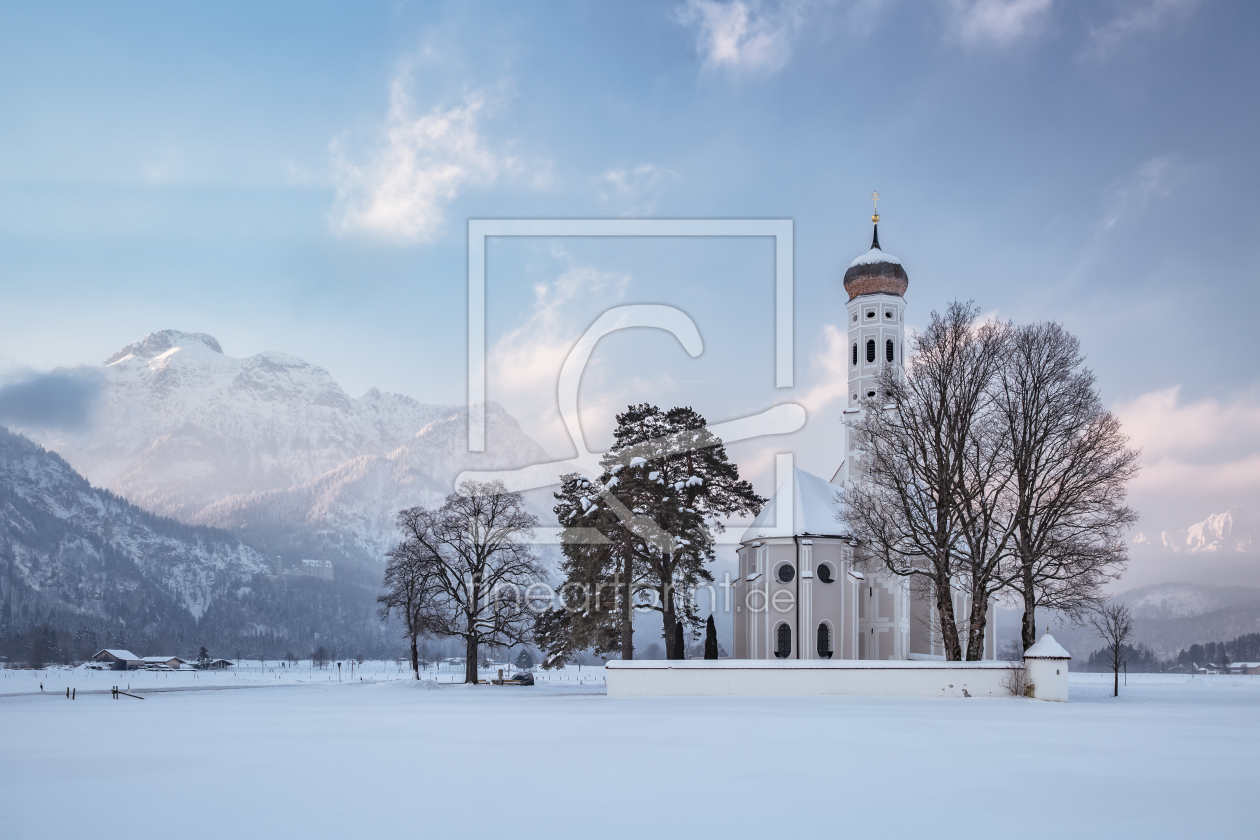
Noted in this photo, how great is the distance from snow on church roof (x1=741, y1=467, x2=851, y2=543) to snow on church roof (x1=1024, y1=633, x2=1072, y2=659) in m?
15.7

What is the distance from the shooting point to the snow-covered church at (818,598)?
48.4 meters

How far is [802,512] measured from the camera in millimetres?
49500

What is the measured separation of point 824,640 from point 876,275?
22.8 meters

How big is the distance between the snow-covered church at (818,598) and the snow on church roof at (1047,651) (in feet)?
48.0

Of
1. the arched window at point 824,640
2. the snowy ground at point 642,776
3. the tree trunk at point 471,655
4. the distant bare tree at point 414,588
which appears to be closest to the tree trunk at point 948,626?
the snowy ground at point 642,776

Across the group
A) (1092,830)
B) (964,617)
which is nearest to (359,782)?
(1092,830)

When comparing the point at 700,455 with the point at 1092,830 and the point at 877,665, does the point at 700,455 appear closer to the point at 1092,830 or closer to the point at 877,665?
the point at 877,665

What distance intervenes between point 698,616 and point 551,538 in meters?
11.7

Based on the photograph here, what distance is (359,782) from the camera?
1273 centimetres

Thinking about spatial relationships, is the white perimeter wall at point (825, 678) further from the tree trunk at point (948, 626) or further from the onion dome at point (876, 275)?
the onion dome at point (876, 275)

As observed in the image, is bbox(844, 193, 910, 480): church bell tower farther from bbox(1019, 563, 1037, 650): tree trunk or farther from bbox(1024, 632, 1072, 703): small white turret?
bbox(1024, 632, 1072, 703): small white turret

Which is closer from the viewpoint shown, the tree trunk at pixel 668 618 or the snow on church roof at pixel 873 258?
the tree trunk at pixel 668 618

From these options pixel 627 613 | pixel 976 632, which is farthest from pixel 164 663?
pixel 976 632

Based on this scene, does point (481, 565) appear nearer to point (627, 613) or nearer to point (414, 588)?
point (414, 588)
